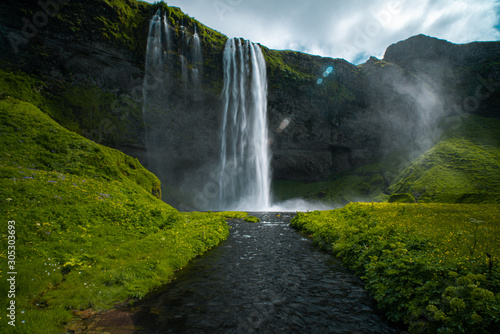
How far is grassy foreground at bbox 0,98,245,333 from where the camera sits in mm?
6906

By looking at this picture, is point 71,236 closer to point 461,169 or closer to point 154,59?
point 154,59

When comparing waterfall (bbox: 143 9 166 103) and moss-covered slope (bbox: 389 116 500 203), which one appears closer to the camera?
moss-covered slope (bbox: 389 116 500 203)

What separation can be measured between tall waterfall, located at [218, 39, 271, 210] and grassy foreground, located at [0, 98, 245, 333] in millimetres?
43165

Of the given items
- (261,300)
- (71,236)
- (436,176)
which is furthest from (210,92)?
(436,176)

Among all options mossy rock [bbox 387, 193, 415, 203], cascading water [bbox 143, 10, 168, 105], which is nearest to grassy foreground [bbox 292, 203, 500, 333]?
mossy rock [bbox 387, 193, 415, 203]

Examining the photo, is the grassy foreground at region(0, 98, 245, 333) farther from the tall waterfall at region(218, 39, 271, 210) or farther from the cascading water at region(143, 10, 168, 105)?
the tall waterfall at region(218, 39, 271, 210)

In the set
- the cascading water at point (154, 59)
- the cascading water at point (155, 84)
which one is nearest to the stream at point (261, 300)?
the cascading water at point (155, 84)

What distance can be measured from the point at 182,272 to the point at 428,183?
2334 inches

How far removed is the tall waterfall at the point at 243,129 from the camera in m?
60.5

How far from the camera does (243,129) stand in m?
61.8

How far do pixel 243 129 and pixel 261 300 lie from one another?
55.9 metres

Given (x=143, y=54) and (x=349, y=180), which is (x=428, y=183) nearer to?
(x=349, y=180)

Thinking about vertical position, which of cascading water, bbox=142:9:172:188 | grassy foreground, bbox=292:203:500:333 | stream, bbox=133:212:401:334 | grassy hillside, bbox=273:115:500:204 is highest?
cascading water, bbox=142:9:172:188

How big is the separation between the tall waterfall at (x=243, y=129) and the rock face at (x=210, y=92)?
308 cm
